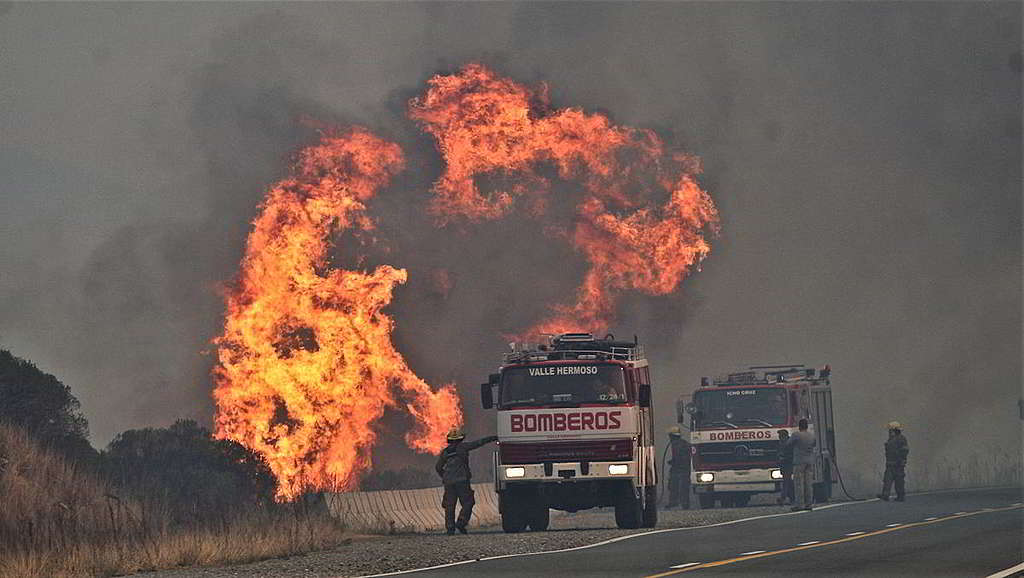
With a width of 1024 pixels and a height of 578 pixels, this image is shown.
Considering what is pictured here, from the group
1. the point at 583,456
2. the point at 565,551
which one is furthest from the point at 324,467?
the point at 565,551

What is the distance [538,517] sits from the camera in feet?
98.9

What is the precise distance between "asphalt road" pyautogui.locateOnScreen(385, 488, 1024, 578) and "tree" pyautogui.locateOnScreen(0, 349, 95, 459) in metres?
14.0

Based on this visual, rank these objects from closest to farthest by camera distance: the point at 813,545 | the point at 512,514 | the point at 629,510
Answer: the point at 813,545
the point at 629,510
the point at 512,514

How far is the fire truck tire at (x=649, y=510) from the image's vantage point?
29.9 metres

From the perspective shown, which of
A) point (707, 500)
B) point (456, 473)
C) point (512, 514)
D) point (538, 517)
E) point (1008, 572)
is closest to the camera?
point (1008, 572)

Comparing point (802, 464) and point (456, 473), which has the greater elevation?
point (802, 464)

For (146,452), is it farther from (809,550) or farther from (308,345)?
(809,550)

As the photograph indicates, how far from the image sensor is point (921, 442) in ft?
250

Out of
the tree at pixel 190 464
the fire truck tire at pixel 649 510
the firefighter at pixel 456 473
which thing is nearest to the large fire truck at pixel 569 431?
the fire truck tire at pixel 649 510

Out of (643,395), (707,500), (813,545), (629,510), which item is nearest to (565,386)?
(643,395)

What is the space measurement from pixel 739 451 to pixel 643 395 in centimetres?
998

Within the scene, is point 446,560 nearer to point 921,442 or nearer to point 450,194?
point 450,194

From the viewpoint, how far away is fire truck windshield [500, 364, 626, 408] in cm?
2869

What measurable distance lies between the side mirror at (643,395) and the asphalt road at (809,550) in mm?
2399
